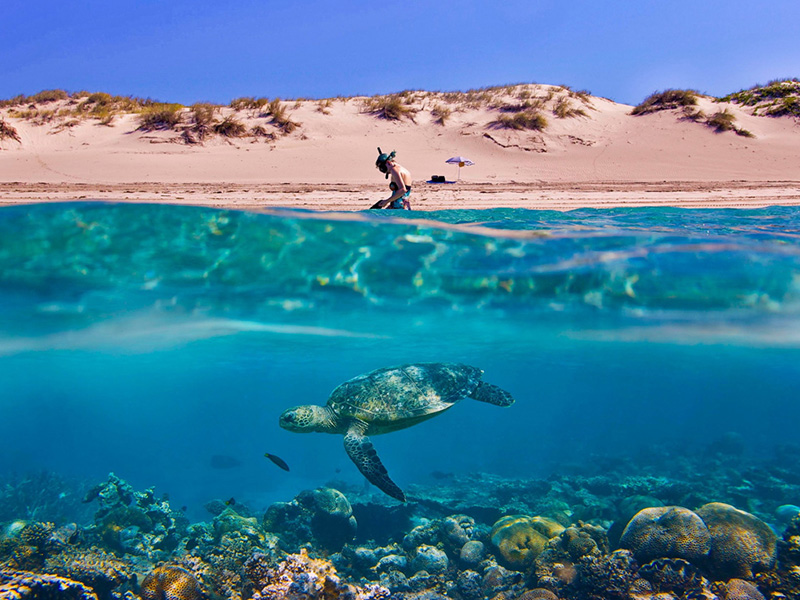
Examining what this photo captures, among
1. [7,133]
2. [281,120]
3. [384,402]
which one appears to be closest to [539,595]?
[384,402]

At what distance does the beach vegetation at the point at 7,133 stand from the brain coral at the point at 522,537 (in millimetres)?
19038

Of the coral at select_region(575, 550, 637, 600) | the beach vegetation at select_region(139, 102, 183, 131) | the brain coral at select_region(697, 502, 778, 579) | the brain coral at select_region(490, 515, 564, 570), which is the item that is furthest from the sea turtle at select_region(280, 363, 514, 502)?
the beach vegetation at select_region(139, 102, 183, 131)

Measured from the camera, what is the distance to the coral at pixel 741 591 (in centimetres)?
511

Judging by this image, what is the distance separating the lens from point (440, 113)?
1848cm

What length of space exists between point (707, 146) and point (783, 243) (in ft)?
24.0

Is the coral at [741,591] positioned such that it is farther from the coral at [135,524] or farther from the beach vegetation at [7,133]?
the beach vegetation at [7,133]

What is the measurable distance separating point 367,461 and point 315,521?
2.54 m

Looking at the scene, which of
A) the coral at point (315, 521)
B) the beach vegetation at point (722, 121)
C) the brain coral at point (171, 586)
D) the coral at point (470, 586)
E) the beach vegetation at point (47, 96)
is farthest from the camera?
the beach vegetation at point (47, 96)

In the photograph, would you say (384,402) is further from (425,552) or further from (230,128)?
(230,128)

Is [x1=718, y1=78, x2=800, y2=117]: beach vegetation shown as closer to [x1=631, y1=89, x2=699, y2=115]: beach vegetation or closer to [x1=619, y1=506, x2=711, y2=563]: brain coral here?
[x1=631, y1=89, x2=699, y2=115]: beach vegetation

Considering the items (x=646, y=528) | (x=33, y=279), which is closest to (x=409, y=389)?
(x=646, y=528)

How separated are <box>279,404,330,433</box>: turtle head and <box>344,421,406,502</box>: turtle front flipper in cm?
57

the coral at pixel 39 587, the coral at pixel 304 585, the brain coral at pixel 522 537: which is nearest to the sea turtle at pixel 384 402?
the coral at pixel 304 585

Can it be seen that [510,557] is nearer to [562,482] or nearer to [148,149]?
[562,482]
